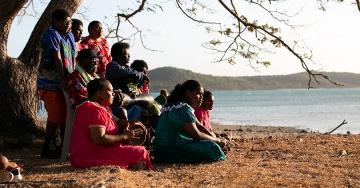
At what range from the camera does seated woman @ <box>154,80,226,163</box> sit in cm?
730

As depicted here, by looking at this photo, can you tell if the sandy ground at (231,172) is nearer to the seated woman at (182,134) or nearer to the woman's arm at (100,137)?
the seated woman at (182,134)

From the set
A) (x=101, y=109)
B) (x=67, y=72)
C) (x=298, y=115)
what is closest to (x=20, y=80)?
(x=67, y=72)

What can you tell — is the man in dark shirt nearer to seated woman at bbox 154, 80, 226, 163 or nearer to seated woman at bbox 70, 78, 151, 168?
seated woman at bbox 154, 80, 226, 163

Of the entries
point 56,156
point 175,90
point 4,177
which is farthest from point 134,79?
point 4,177

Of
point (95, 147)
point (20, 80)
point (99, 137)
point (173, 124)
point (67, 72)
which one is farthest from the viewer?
point (20, 80)

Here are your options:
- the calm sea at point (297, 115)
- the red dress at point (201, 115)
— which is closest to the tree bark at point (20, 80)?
the calm sea at point (297, 115)

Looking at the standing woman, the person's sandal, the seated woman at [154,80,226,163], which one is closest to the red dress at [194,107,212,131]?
the seated woman at [154,80,226,163]

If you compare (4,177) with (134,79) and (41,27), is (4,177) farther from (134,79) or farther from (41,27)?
(41,27)

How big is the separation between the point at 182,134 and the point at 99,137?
131 cm

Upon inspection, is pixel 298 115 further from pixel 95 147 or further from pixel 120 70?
pixel 95 147

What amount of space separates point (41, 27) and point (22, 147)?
1.96 meters

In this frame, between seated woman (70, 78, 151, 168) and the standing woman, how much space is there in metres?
1.74

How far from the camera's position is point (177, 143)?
745 cm

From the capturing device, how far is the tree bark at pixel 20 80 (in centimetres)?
964
